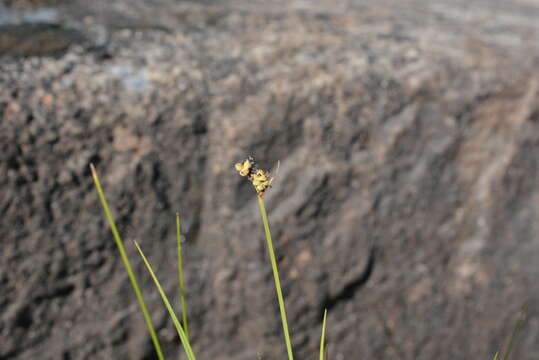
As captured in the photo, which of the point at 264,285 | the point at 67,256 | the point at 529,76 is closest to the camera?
the point at 67,256

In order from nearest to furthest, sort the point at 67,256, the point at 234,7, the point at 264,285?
the point at 67,256, the point at 264,285, the point at 234,7

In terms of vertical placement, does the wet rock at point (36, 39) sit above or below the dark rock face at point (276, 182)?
above

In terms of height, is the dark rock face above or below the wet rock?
below

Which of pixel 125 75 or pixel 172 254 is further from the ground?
pixel 125 75

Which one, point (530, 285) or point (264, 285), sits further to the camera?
point (530, 285)

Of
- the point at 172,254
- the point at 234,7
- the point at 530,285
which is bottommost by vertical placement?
the point at 530,285

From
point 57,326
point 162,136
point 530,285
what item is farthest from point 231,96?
point 530,285

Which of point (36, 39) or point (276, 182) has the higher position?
point (36, 39)

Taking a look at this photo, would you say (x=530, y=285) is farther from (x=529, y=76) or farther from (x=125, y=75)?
(x=125, y=75)
